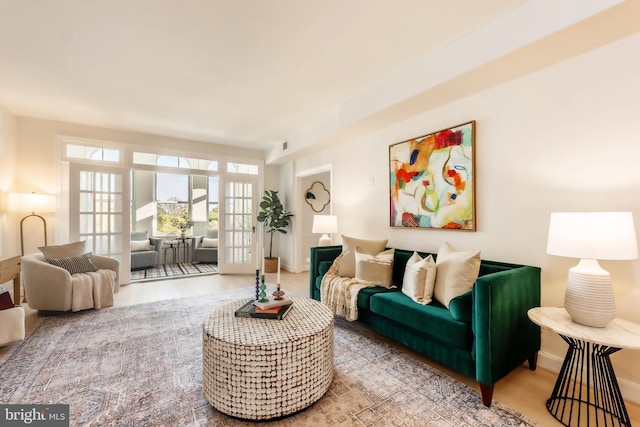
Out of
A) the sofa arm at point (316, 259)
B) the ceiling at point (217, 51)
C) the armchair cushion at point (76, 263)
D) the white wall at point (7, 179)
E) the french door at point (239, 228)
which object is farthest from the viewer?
the french door at point (239, 228)

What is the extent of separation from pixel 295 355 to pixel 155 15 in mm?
2454

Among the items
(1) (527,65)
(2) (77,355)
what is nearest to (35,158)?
(2) (77,355)

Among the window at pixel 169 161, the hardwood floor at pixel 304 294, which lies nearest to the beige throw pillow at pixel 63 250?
the hardwood floor at pixel 304 294

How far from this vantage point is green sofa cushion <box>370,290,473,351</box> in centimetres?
189

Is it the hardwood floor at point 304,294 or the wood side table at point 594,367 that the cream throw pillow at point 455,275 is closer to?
the wood side table at point 594,367

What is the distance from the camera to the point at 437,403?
1.76 metres

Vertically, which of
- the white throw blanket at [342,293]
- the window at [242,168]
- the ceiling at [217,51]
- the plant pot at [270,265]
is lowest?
the plant pot at [270,265]

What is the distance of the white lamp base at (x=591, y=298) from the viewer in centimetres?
158

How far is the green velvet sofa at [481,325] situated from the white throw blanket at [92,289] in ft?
10.6

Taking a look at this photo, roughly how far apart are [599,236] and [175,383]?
272 cm

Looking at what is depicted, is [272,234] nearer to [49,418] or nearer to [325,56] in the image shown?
[325,56]

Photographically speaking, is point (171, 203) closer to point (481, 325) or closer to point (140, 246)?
point (140, 246)

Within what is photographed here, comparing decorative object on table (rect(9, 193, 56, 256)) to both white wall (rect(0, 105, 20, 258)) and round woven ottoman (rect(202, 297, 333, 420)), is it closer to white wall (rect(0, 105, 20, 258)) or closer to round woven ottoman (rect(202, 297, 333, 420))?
white wall (rect(0, 105, 20, 258))

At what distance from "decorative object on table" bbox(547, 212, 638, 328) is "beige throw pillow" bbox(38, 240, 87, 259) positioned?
487 cm
